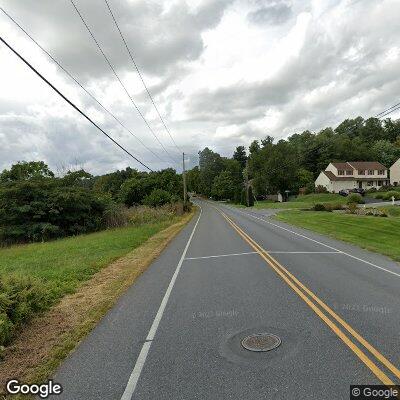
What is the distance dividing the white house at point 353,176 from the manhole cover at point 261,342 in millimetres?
84058

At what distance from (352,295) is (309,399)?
505cm

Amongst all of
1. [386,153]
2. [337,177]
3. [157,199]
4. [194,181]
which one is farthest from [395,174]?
[194,181]

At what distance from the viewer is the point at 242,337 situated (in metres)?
6.54

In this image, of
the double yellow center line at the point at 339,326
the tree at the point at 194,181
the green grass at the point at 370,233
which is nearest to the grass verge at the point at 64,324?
the double yellow center line at the point at 339,326

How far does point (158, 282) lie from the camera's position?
37.8 ft

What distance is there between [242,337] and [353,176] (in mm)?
Result: 88976

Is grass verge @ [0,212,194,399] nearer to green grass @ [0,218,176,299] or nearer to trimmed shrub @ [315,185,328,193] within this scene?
green grass @ [0,218,176,299]

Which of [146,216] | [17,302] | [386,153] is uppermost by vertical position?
[386,153]

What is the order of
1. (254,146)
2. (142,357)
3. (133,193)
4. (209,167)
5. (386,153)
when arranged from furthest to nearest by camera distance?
1. (254,146)
2. (209,167)
3. (386,153)
4. (133,193)
5. (142,357)

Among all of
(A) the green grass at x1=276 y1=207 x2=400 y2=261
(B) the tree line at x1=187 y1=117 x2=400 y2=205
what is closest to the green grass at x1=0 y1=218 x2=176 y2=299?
(A) the green grass at x1=276 y1=207 x2=400 y2=261

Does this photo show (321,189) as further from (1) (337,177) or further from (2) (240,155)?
(2) (240,155)

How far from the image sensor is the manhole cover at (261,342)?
6.02m

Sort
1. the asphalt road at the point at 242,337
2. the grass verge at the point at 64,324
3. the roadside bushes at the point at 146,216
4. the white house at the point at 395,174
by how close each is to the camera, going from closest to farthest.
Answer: the asphalt road at the point at 242,337
the grass verge at the point at 64,324
the roadside bushes at the point at 146,216
the white house at the point at 395,174

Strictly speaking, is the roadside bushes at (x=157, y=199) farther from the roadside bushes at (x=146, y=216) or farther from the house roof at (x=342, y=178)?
the house roof at (x=342, y=178)
